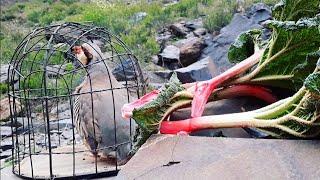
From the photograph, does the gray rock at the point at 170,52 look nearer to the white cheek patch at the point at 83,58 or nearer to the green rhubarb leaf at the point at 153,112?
the white cheek patch at the point at 83,58

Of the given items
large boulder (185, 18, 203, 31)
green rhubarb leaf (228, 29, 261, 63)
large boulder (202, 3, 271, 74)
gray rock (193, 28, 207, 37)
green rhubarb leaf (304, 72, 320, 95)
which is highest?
green rhubarb leaf (304, 72, 320, 95)

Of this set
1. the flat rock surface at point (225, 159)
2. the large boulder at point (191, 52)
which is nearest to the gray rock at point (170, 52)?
the large boulder at point (191, 52)

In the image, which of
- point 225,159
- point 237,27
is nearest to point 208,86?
point 225,159

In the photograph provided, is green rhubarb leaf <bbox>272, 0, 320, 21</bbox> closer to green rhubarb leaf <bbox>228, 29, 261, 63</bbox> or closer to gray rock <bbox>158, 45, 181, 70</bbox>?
green rhubarb leaf <bbox>228, 29, 261, 63</bbox>

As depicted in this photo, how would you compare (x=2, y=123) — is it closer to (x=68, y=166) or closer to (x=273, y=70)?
(x=68, y=166)

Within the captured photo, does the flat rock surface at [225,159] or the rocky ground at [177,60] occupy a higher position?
the flat rock surface at [225,159]

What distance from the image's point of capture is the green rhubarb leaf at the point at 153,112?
3.16 feet

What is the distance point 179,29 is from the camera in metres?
11.1

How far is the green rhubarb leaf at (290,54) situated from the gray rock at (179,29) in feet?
32.3

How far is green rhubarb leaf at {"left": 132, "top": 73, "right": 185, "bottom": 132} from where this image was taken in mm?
963

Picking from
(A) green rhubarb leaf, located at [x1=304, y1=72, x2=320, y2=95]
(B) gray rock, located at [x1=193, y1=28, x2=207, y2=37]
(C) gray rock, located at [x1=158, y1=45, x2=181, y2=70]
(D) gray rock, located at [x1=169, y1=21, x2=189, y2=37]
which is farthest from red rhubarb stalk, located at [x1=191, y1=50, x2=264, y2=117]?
(D) gray rock, located at [x1=169, y1=21, x2=189, y2=37]

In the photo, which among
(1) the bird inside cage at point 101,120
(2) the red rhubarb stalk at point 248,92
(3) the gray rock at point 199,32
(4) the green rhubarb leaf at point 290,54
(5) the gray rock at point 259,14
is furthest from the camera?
(3) the gray rock at point 199,32

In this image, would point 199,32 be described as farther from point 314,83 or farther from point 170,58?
point 314,83

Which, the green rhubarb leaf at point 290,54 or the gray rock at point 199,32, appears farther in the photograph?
the gray rock at point 199,32
